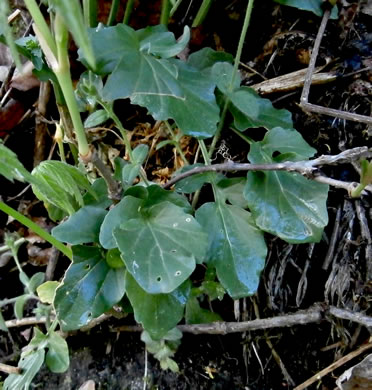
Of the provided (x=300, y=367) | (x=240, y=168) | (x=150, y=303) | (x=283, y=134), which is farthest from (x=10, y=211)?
(x=300, y=367)

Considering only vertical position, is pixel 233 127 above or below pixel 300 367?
above

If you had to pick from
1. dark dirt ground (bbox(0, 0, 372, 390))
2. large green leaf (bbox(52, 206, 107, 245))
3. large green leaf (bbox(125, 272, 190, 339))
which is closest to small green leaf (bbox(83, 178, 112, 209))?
large green leaf (bbox(52, 206, 107, 245))

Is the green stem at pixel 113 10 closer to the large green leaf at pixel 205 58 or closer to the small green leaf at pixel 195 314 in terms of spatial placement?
the large green leaf at pixel 205 58

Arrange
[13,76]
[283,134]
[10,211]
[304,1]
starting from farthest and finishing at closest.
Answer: [13,76], [304,1], [283,134], [10,211]

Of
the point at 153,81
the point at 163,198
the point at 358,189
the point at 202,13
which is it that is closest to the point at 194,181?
the point at 163,198

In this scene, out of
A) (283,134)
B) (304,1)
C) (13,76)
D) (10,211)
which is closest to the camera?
(10,211)

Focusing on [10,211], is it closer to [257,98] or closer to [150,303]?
[150,303]

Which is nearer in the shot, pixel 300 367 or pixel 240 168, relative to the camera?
pixel 240 168

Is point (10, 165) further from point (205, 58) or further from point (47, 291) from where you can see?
point (205, 58)

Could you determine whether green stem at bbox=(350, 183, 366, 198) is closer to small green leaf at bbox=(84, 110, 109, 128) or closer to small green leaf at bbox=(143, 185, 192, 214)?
small green leaf at bbox=(143, 185, 192, 214)
